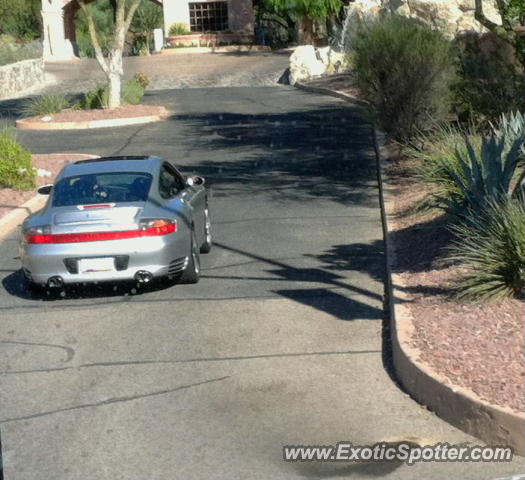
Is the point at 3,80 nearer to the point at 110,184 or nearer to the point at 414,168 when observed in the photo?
the point at 414,168

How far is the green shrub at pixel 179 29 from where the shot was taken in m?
59.6

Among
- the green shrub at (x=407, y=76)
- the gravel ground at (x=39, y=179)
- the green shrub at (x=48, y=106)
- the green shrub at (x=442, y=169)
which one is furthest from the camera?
the green shrub at (x=48, y=106)

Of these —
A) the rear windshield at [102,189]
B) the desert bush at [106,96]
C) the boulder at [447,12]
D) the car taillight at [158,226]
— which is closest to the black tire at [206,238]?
the rear windshield at [102,189]

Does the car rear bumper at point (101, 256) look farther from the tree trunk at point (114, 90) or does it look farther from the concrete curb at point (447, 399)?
the tree trunk at point (114, 90)

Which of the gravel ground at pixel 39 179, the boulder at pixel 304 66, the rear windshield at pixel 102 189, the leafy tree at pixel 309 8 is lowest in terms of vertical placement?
the boulder at pixel 304 66

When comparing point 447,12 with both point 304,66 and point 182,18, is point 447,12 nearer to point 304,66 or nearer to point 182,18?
point 304,66

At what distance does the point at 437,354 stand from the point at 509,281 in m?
1.63

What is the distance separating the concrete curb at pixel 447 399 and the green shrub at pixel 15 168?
9.94 meters

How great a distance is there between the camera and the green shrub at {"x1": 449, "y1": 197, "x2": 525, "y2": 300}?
31.3 ft

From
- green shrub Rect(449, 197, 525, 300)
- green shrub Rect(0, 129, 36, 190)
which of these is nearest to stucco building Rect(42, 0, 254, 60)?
green shrub Rect(0, 129, 36, 190)

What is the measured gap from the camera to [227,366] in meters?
9.06

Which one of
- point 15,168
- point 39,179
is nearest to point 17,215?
point 15,168

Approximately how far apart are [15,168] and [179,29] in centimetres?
4259

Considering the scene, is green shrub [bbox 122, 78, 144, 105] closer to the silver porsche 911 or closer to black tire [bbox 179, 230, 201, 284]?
the silver porsche 911
